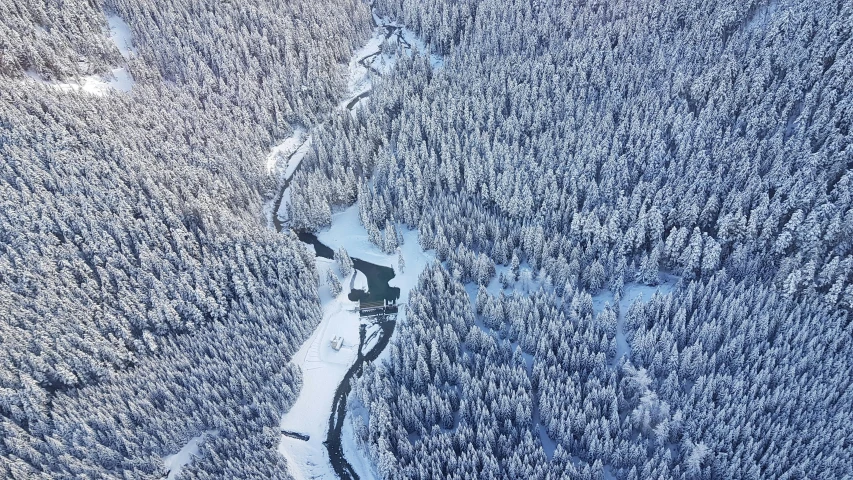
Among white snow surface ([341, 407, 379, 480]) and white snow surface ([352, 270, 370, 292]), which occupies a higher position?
white snow surface ([352, 270, 370, 292])

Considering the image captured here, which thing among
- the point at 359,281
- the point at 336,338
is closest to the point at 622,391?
the point at 336,338

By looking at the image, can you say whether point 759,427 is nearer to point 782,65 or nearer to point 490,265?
point 490,265

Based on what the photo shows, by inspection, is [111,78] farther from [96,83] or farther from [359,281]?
[359,281]

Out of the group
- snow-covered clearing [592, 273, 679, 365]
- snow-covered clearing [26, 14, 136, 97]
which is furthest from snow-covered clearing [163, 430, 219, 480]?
snow-covered clearing [26, 14, 136, 97]

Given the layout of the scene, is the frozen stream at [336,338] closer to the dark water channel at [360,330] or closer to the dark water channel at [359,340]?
the dark water channel at [359,340]

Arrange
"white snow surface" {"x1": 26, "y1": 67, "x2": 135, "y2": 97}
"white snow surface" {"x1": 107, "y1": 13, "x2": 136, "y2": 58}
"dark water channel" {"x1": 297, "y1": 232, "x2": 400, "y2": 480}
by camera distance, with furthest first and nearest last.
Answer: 1. "white snow surface" {"x1": 107, "y1": 13, "x2": 136, "y2": 58}
2. "white snow surface" {"x1": 26, "y1": 67, "x2": 135, "y2": 97}
3. "dark water channel" {"x1": 297, "y1": 232, "x2": 400, "y2": 480}

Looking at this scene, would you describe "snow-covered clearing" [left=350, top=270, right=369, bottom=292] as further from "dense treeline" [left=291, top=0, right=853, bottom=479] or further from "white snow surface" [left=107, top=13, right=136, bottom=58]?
"white snow surface" [left=107, top=13, right=136, bottom=58]
